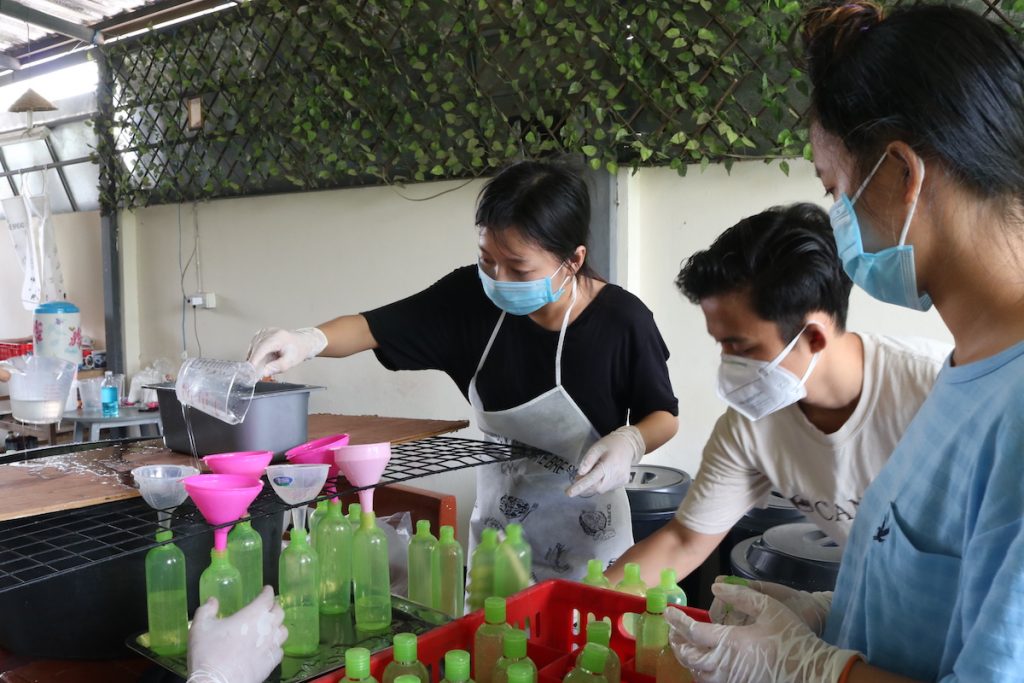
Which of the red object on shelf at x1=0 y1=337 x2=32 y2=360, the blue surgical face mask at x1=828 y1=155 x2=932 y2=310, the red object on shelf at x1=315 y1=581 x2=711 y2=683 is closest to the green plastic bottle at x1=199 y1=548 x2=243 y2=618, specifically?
the red object on shelf at x1=315 y1=581 x2=711 y2=683

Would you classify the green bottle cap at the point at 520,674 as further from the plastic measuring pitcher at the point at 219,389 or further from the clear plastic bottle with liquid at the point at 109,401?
the clear plastic bottle with liquid at the point at 109,401

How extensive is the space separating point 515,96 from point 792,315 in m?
2.26

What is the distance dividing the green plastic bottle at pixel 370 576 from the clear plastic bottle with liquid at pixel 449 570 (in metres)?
0.12

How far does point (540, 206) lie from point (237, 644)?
109 cm

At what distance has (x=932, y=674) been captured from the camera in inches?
33.4

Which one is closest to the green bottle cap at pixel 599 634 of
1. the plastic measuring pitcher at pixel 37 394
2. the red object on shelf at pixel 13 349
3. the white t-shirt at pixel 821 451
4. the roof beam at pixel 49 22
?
the white t-shirt at pixel 821 451

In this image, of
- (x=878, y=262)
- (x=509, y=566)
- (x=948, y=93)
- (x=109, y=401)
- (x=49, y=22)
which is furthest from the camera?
(x=49, y=22)

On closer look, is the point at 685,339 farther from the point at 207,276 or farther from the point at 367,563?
the point at 207,276

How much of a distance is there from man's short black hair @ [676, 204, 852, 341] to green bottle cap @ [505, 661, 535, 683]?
641 millimetres

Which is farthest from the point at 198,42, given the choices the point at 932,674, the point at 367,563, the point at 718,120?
the point at 932,674

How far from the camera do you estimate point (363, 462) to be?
1368 millimetres

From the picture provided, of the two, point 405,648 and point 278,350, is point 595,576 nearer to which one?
point 405,648

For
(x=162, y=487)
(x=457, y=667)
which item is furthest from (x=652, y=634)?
(x=162, y=487)

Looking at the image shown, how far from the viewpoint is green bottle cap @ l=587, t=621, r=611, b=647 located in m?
1.14
